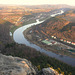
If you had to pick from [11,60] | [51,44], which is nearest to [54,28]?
[51,44]

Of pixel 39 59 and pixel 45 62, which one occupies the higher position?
pixel 45 62

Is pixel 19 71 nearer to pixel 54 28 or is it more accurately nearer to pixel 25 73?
pixel 25 73

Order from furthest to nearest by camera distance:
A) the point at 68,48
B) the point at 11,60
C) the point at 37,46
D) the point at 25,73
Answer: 1. the point at 37,46
2. the point at 68,48
3. the point at 11,60
4. the point at 25,73

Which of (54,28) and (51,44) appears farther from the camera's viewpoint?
(54,28)

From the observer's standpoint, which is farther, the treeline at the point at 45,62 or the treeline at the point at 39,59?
the treeline at the point at 39,59

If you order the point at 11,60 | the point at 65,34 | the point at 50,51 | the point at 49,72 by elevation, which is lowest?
the point at 50,51

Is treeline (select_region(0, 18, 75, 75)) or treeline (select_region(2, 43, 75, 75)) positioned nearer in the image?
treeline (select_region(2, 43, 75, 75))

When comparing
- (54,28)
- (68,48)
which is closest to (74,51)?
(68,48)

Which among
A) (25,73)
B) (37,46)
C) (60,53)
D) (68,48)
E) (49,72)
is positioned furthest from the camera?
(37,46)

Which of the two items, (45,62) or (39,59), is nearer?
(45,62)

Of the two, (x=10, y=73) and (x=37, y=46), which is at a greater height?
(x=10, y=73)
